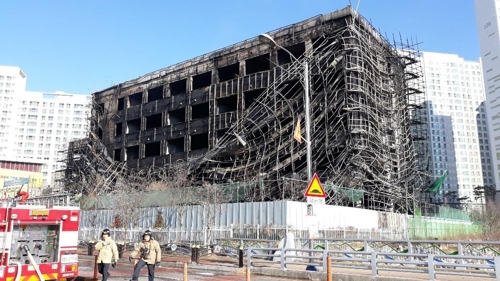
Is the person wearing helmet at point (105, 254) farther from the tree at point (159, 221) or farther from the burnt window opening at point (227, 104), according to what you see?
the burnt window opening at point (227, 104)

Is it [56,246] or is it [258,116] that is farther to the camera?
[258,116]

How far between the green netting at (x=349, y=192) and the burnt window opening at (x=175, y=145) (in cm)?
2865

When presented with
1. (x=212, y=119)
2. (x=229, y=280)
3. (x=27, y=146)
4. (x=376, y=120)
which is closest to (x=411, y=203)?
(x=376, y=120)

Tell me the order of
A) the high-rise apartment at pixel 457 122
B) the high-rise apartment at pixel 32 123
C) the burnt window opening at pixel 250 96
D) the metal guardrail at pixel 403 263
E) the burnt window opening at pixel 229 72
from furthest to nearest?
the high-rise apartment at pixel 32 123
the high-rise apartment at pixel 457 122
the burnt window opening at pixel 229 72
the burnt window opening at pixel 250 96
the metal guardrail at pixel 403 263

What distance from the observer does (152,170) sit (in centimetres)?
5494

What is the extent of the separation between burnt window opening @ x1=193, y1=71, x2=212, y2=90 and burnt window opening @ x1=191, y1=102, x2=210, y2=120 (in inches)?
115

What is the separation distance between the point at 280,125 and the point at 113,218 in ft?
56.2

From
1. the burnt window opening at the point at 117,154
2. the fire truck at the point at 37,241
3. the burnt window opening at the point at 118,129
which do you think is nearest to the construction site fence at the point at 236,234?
the fire truck at the point at 37,241

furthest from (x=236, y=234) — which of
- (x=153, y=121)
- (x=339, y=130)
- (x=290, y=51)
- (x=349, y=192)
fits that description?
(x=153, y=121)

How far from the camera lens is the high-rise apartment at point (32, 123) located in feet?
488

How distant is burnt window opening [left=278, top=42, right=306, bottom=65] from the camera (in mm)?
44909

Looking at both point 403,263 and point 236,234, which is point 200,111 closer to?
point 236,234

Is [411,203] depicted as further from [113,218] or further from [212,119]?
[113,218]

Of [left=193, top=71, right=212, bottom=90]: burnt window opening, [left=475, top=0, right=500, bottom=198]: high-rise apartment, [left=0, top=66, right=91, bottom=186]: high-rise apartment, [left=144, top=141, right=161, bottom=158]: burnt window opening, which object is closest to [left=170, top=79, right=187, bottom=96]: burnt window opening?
[left=193, top=71, right=212, bottom=90]: burnt window opening
